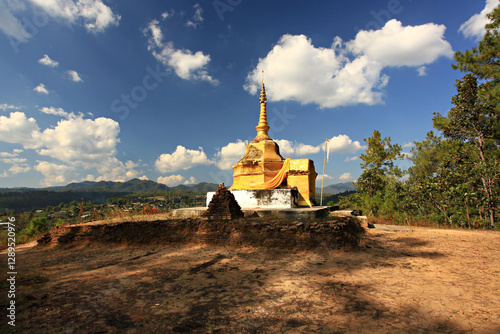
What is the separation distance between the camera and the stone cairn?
24.6ft

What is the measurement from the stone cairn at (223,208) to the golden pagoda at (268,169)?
268 cm

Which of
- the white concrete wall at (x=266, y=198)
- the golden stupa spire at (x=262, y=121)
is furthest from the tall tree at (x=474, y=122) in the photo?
the golden stupa spire at (x=262, y=121)

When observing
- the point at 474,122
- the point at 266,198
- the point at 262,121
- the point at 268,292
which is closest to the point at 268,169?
the point at 266,198

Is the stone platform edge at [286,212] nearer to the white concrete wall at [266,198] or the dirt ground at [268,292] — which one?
the white concrete wall at [266,198]

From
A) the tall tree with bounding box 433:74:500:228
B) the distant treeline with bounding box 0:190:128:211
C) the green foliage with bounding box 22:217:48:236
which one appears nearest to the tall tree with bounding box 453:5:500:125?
the tall tree with bounding box 433:74:500:228

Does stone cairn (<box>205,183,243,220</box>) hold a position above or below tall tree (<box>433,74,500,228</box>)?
below

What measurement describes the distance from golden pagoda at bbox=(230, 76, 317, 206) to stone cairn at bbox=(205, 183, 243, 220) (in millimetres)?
2680

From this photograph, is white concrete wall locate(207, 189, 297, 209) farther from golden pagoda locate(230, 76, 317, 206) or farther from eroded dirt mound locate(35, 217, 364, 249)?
eroded dirt mound locate(35, 217, 364, 249)

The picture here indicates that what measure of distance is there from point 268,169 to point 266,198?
2113 millimetres

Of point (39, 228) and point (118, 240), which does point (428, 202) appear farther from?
point (39, 228)

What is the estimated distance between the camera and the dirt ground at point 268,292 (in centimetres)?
263

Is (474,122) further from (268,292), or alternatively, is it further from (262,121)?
(268,292)

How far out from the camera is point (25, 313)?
9.55 feet

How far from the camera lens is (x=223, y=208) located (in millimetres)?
7641
